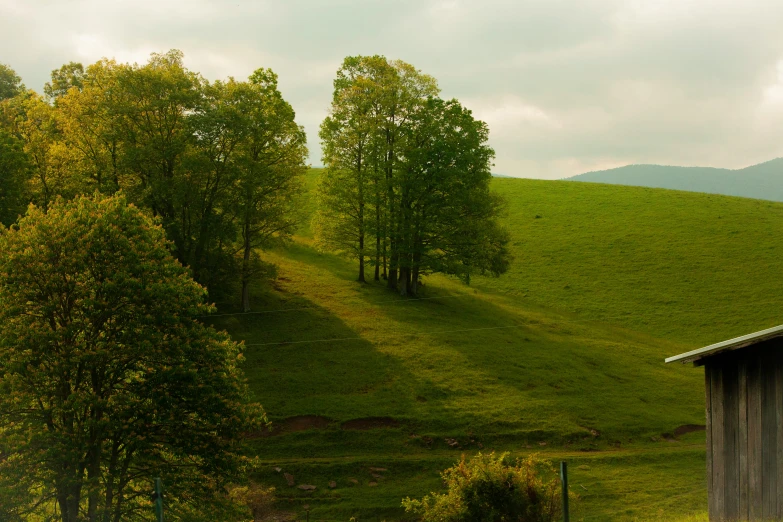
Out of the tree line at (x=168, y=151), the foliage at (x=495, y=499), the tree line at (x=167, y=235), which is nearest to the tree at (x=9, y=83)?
the tree line at (x=167, y=235)

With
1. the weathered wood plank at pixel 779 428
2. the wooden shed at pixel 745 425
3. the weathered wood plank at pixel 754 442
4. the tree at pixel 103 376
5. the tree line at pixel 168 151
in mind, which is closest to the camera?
the weathered wood plank at pixel 779 428

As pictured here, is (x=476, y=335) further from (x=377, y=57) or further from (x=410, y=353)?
(x=377, y=57)

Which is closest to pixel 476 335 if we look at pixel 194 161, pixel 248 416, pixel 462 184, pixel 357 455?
pixel 462 184

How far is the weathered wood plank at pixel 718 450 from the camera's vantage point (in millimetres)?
15602

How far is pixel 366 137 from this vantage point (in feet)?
183

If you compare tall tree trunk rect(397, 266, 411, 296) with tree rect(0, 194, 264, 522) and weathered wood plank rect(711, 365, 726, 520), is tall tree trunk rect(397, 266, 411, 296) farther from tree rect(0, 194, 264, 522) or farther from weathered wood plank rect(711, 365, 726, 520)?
weathered wood plank rect(711, 365, 726, 520)

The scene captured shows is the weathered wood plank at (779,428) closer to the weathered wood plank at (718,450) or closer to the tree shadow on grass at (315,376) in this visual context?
the weathered wood plank at (718,450)

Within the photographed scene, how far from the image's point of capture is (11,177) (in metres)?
40.6

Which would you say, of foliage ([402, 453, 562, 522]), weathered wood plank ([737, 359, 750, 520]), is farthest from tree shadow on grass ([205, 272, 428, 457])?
weathered wood plank ([737, 359, 750, 520])

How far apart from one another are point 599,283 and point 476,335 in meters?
24.8

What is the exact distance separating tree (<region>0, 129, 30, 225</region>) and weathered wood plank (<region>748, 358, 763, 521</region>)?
1522 inches

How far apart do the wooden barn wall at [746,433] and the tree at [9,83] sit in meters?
65.8

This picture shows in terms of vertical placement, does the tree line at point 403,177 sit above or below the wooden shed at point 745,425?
above

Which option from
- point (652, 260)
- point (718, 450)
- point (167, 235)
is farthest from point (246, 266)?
point (652, 260)
